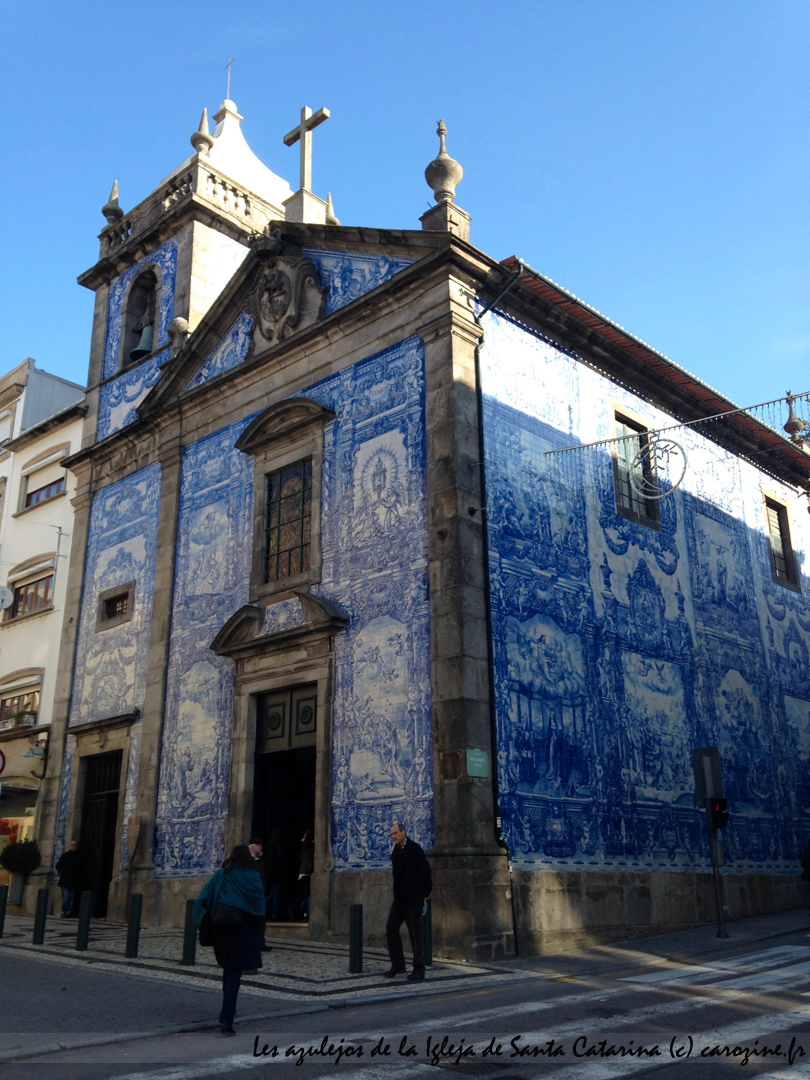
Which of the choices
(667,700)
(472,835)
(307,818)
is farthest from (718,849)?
(307,818)

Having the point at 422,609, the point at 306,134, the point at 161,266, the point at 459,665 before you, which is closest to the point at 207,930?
the point at 459,665

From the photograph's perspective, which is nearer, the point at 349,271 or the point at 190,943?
the point at 190,943

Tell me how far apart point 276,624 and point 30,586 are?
994 centimetres

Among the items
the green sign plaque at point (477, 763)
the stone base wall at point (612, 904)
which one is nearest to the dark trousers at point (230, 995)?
the green sign plaque at point (477, 763)

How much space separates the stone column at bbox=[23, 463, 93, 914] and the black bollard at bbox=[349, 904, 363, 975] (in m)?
10.2

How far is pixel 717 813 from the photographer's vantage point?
12.6 m

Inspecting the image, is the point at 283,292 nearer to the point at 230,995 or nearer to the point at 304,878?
the point at 304,878

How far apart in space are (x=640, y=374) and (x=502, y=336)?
3.63 m

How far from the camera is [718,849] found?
518 inches

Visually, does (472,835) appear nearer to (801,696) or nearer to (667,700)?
(667,700)

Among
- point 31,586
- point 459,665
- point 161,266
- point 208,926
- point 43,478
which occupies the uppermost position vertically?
point 161,266

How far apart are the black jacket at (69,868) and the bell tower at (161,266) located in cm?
828

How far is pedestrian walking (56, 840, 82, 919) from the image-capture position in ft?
55.2

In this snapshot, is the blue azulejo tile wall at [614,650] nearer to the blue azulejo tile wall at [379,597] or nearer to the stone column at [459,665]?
the stone column at [459,665]
